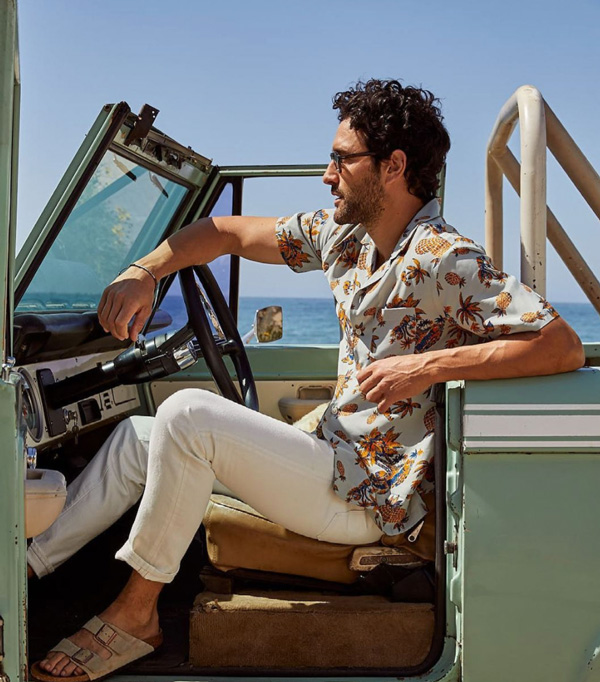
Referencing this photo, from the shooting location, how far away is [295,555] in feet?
6.91

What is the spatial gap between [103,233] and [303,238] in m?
0.79

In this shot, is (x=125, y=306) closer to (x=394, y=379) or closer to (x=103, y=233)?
(x=394, y=379)

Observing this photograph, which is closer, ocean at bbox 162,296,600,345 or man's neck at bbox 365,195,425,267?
man's neck at bbox 365,195,425,267

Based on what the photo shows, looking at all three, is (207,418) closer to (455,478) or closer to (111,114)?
(455,478)

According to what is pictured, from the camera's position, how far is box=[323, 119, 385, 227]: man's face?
2174 mm

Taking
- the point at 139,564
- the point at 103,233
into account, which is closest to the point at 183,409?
the point at 139,564

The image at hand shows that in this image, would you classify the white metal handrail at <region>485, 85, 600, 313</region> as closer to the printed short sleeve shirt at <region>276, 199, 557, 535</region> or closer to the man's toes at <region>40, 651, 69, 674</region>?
the printed short sleeve shirt at <region>276, 199, 557, 535</region>

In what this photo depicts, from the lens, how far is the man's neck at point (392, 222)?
7.19ft

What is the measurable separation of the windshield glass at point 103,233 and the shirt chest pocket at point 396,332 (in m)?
0.99

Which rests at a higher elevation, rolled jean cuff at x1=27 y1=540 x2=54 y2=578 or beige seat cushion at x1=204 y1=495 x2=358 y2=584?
beige seat cushion at x1=204 y1=495 x2=358 y2=584

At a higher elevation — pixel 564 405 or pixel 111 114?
pixel 111 114

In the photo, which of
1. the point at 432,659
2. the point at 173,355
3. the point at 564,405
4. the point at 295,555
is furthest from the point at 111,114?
the point at 432,659

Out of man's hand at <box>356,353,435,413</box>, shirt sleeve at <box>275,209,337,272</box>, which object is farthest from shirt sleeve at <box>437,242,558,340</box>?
shirt sleeve at <box>275,209,337,272</box>

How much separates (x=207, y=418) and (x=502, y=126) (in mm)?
1150
